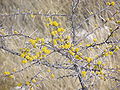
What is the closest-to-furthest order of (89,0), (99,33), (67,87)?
(67,87) < (99,33) < (89,0)

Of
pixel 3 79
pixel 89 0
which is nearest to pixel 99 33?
pixel 89 0

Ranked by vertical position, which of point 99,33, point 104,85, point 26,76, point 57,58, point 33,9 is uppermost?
point 33,9

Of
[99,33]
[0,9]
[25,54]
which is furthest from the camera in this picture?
[0,9]

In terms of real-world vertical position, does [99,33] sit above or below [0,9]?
below

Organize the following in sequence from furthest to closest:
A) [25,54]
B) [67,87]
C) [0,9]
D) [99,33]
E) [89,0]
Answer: [0,9], [89,0], [99,33], [67,87], [25,54]

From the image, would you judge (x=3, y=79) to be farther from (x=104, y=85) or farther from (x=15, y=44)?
(x=104, y=85)

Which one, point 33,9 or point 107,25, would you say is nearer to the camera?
point 107,25

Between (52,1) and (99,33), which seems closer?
(99,33)

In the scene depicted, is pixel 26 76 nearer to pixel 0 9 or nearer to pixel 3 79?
pixel 3 79

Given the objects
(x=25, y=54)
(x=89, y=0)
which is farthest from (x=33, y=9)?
(x=25, y=54)
